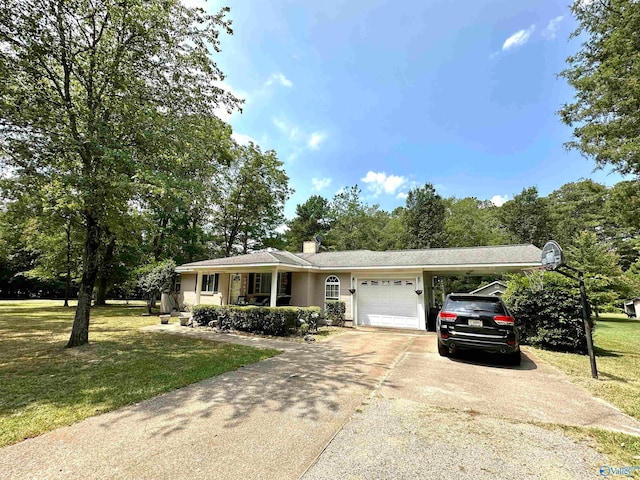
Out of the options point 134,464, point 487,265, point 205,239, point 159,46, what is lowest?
point 134,464

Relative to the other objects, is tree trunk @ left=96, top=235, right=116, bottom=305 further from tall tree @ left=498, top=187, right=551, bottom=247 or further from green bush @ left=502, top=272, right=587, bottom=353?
tall tree @ left=498, top=187, right=551, bottom=247

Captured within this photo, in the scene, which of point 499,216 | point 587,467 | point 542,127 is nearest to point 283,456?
point 587,467

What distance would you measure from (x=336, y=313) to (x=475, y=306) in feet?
24.9

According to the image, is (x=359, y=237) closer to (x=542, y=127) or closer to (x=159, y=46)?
(x=542, y=127)

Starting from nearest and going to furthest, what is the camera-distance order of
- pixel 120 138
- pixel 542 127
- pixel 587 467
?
pixel 587 467, pixel 120 138, pixel 542 127

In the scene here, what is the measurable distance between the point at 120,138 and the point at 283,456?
9501 millimetres

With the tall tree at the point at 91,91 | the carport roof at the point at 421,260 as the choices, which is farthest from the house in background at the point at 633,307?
the tall tree at the point at 91,91

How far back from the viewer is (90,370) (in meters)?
5.80

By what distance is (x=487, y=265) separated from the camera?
36.7ft

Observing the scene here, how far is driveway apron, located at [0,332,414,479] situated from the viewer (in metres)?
2.56

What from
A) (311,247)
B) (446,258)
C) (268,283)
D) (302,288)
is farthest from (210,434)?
(311,247)

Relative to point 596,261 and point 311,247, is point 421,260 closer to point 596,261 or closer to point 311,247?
point 311,247

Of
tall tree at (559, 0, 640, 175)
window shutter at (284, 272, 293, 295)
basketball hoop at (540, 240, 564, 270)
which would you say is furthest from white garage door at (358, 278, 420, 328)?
tall tree at (559, 0, 640, 175)

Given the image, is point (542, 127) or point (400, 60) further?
point (542, 127)
